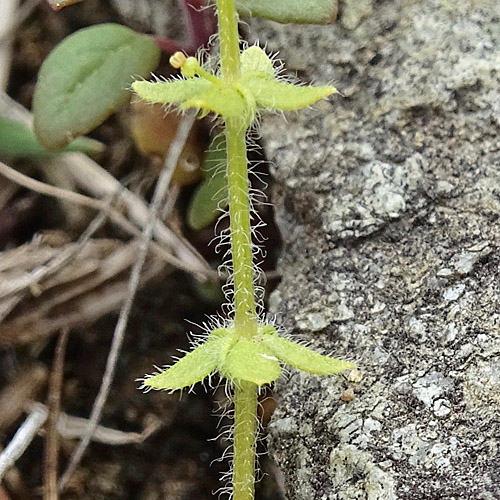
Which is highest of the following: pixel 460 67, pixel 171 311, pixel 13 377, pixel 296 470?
pixel 460 67

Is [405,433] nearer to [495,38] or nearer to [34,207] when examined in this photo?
[495,38]

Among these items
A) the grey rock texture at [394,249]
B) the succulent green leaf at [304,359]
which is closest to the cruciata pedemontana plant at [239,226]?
the succulent green leaf at [304,359]

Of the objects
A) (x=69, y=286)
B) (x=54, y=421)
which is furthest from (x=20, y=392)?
(x=69, y=286)

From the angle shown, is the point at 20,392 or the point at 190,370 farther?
the point at 20,392

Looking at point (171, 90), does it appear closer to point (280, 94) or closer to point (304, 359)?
point (280, 94)

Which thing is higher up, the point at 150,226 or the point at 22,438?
the point at 150,226

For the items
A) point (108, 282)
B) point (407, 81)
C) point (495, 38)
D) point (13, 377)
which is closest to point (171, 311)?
point (108, 282)

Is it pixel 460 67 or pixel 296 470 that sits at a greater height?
pixel 460 67

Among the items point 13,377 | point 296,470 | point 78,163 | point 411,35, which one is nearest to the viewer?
point 296,470

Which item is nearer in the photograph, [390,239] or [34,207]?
[390,239]
